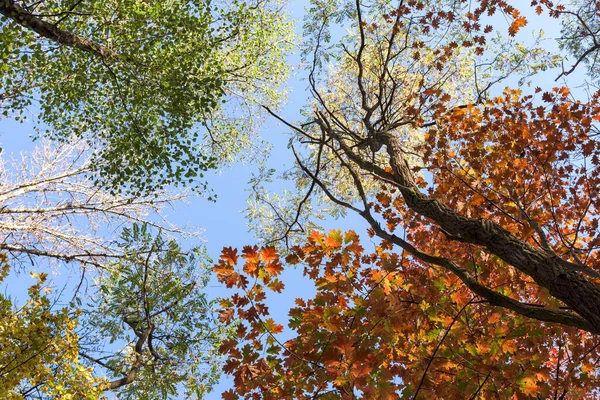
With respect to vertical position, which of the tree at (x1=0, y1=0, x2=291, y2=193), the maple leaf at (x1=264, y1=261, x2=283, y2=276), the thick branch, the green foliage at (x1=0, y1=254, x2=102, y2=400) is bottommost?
the green foliage at (x1=0, y1=254, x2=102, y2=400)

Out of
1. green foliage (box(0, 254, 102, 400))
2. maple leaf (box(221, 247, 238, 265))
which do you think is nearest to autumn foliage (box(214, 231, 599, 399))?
maple leaf (box(221, 247, 238, 265))

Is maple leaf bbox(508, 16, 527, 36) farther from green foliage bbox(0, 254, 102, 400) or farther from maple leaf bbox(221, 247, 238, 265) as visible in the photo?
green foliage bbox(0, 254, 102, 400)

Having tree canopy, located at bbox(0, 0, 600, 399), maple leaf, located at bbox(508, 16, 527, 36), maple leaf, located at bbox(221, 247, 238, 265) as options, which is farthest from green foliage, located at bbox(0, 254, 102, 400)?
maple leaf, located at bbox(508, 16, 527, 36)

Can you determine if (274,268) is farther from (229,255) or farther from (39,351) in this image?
(39,351)

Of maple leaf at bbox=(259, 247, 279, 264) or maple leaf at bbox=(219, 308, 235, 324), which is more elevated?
maple leaf at bbox=(259, 247, 279, 264)

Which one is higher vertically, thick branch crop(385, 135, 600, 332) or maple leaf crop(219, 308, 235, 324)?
thick branch crop(385, 135, 600, 332)

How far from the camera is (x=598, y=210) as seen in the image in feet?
21.8

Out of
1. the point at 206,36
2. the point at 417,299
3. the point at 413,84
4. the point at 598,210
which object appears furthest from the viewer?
the point at 413,84

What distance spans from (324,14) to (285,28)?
526 cm

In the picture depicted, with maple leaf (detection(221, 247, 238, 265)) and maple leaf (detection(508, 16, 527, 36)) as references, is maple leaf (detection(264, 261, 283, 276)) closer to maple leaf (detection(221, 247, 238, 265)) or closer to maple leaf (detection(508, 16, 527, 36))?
maple leaf (detection(221, 247, 238, 265))

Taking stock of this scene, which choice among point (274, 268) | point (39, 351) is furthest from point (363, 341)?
point (39, 351)

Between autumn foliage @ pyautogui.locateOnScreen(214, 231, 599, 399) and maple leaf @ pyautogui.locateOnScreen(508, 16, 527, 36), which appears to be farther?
maple leaf @ pyautogui.locateOnScreen(508, 16, 527, 36)

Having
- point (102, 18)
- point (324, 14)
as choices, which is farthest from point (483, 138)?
point (102, 18)

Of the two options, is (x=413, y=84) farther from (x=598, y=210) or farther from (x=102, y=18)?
(x=102, y=18)
